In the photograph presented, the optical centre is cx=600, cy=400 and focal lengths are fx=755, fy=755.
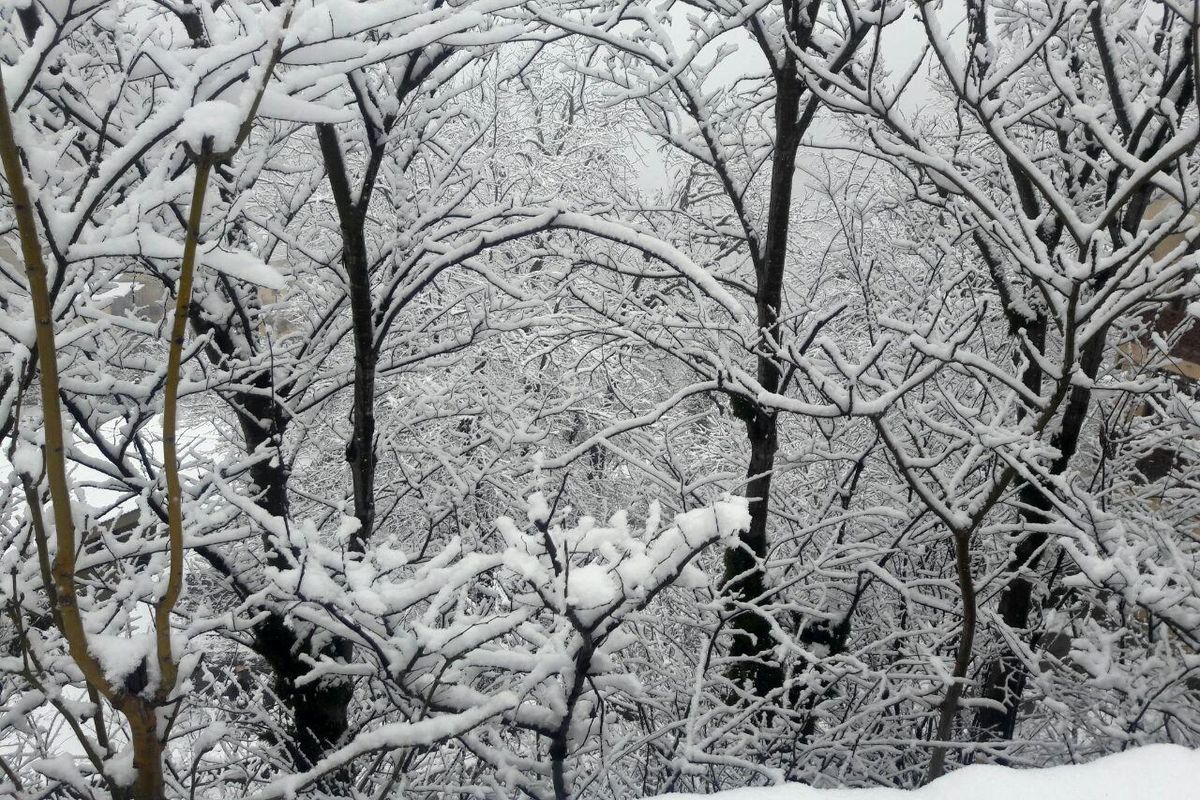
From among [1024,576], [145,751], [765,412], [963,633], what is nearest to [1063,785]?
[145,751]

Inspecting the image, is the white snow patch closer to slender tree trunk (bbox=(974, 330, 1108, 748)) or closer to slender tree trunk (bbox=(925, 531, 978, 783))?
slender tree trunk (bbox=(925, 531, 978, 783))

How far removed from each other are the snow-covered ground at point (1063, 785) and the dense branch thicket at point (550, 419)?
0.69 meters

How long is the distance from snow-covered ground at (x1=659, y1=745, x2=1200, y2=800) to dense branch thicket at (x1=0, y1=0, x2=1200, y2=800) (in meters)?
0.69

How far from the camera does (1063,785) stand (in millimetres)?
1107

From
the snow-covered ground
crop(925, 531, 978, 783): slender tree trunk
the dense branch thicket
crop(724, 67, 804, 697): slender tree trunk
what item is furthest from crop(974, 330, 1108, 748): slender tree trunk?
the snow-covered ground

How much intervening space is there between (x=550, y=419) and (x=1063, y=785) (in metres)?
8.09

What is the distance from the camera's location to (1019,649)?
400 cm

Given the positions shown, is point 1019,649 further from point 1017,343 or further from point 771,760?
point 1017,343

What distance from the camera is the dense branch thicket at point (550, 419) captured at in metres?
1.65

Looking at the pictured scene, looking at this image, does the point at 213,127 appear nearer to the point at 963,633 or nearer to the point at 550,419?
the point at 963,633

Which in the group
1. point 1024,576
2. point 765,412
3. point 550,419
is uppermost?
point 550,419

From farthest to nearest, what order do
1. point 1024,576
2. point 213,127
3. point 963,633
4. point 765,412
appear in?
point 1024,576
point 765,412
point 963,633
point 213,127

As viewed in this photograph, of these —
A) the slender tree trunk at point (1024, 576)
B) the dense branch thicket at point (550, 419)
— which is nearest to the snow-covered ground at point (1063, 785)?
the dense branch thicket at point (550, 419)

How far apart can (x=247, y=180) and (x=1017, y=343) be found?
16.9 feet
